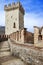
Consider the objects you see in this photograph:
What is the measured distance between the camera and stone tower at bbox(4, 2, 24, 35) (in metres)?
22.8

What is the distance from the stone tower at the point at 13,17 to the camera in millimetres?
22844

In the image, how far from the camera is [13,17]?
2344 centimetres

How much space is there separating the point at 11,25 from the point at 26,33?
40.4 ft


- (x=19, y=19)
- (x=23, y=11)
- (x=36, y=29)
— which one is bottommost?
(x=36, y=29)

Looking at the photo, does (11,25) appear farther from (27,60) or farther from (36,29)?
(27,60)

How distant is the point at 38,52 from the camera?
14.8 ft

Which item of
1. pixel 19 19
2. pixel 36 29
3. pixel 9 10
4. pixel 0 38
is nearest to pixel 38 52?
pixel 36 29

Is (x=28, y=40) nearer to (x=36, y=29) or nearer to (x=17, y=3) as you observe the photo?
(x=36, y=29)

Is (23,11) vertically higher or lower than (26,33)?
higher

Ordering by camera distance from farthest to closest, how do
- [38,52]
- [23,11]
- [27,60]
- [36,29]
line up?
[23,11], [36,29], [27,60], [38,52]

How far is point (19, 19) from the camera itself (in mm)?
23016

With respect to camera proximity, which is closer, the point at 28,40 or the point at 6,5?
the point at 28,40

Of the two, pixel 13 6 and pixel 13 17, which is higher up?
pixel 13 6

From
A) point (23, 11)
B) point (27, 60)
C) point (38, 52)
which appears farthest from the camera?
point (23, 11)
